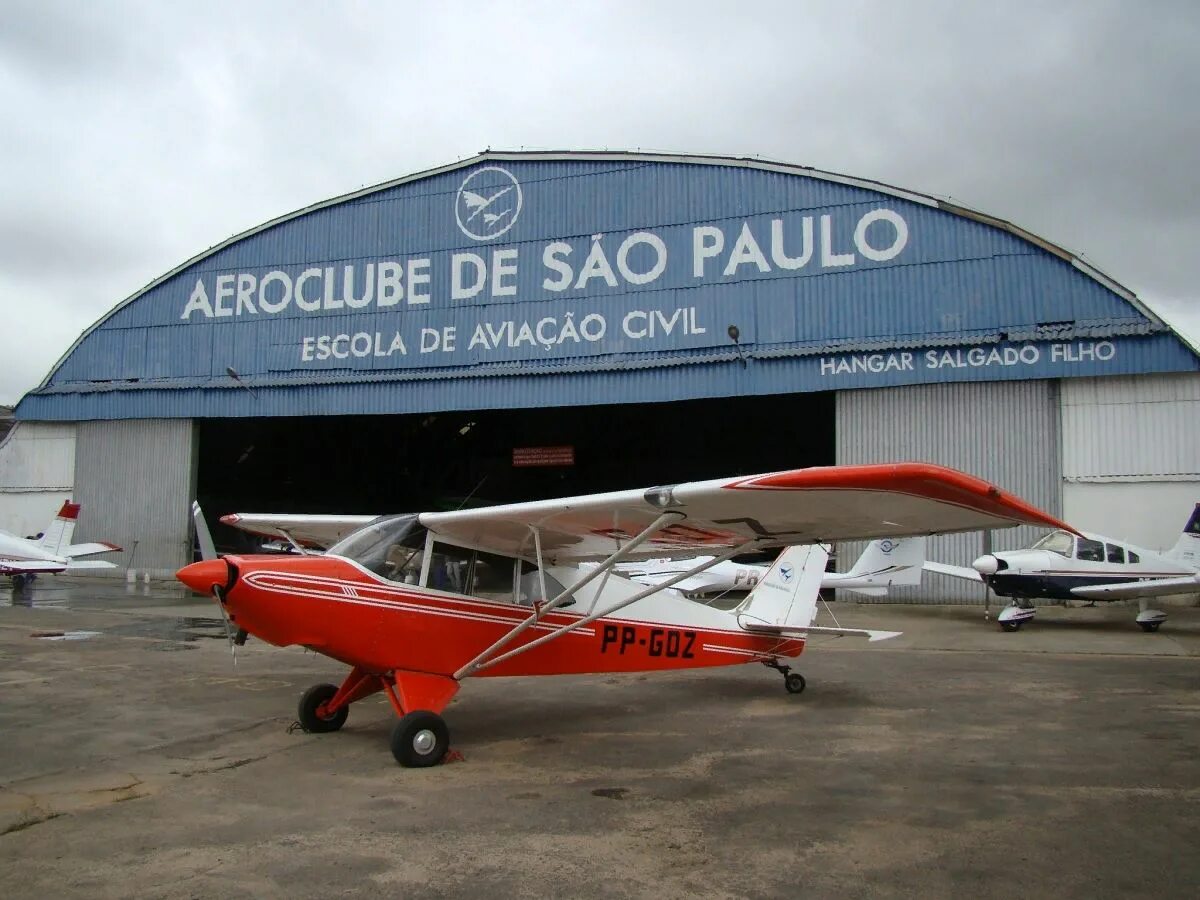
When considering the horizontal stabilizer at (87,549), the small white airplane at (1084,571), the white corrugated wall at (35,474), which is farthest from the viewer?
the white corrugated wall at (35,474)

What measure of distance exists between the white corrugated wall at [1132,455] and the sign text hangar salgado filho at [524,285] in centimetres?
522

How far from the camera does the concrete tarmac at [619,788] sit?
4230mm

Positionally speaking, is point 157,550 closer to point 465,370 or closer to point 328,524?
point 465,370

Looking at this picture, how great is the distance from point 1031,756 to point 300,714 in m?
5.81

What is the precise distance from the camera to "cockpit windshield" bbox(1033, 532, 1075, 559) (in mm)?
16141

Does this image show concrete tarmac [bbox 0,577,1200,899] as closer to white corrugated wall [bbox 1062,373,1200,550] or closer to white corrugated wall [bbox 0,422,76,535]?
white corrugated wall [bbox 1062,373,1200,550]

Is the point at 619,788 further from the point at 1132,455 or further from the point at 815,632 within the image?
the point at 1132,455

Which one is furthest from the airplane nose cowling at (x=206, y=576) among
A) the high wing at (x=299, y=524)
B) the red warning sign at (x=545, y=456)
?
the red warning sign at (x=545, y=456)

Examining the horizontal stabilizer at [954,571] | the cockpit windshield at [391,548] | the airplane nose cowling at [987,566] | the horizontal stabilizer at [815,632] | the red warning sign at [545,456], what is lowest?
the horizontal stabilizer at [954,571]

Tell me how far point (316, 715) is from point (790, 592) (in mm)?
4877

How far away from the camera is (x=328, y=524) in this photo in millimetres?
9203

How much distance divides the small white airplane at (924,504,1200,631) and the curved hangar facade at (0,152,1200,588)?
214 centimetres

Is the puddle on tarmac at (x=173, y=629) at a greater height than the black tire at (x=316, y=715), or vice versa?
the black tire at (x=316, y=715)

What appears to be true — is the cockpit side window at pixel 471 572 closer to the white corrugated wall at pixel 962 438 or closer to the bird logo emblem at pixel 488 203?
the white corrugated wall at pixel 962 438
